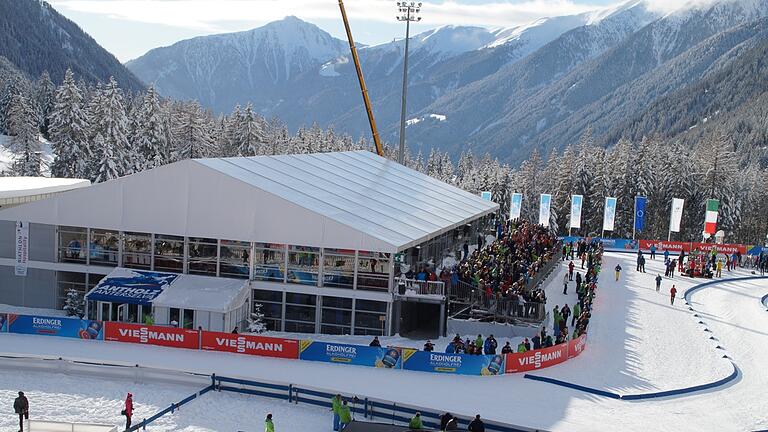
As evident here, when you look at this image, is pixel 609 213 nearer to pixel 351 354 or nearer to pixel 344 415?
pixel 351 354

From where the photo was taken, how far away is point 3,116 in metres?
106

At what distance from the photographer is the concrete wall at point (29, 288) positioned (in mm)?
33469

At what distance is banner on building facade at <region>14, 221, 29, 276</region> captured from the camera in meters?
33.3

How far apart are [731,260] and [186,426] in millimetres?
44558

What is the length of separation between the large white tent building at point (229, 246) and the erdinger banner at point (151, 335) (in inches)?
76.2

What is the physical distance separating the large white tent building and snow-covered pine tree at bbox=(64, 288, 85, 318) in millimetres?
735

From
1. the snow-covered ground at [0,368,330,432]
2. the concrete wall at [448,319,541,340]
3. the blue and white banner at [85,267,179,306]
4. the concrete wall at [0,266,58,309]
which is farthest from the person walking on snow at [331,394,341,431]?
the concrete wall at [0,266,58,309]

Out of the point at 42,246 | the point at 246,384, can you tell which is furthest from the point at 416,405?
the point at 42,246

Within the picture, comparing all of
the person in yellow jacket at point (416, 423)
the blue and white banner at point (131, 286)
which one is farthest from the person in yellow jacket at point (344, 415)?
the blue and white banner at point (131, 286)

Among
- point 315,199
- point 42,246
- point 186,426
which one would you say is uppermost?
point 315,199

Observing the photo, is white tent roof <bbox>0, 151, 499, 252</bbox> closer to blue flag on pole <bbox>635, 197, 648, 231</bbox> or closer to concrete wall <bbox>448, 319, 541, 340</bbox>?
concrete wall <bbox>448, 319, 541, 340</bbox>

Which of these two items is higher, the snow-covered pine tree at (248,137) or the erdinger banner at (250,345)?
the snow-covered pine tree at (248,137)

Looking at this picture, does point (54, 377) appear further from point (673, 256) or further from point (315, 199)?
point (673, 256)

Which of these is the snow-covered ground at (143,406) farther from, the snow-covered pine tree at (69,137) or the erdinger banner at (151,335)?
the snow-covered pine tree at (69,137)
